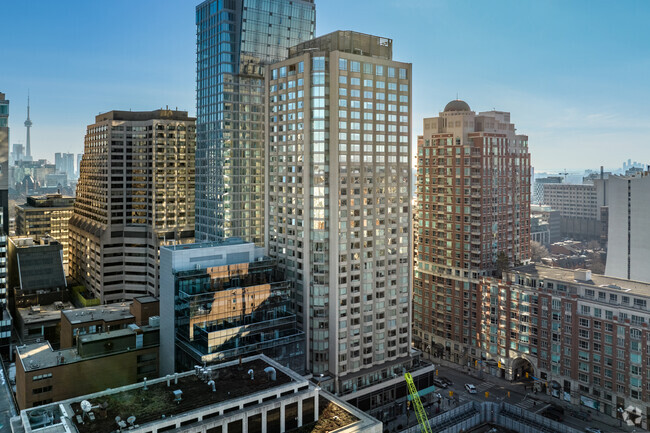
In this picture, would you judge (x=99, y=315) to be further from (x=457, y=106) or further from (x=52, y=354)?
(x=457, y=106)

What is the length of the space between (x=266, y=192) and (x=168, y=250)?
100 ft

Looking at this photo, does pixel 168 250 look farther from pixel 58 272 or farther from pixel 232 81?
pixel 58 272

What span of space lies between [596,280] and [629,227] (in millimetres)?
65679

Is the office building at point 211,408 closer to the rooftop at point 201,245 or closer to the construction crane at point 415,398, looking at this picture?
the rooftop at point 201,245

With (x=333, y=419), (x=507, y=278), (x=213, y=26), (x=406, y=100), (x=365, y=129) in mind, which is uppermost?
(x=213, y=26)

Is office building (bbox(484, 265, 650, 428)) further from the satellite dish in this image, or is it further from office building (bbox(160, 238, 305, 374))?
the satellite dish

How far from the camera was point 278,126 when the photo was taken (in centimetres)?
12462

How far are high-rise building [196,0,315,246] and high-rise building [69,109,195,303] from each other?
40.2m

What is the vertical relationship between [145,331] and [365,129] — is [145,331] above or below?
below

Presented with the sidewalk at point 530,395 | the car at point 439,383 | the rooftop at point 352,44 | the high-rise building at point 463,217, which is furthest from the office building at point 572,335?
the rooftop at point 352,44

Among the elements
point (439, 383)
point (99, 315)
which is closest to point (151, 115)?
point (99, 315)

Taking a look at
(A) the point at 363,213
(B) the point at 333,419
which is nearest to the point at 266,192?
(A) the point at 363,213

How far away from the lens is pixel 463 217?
15325 centimetres

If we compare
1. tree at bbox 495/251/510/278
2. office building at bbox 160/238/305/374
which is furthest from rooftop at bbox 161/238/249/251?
tree at bbox 495/251/510/278
